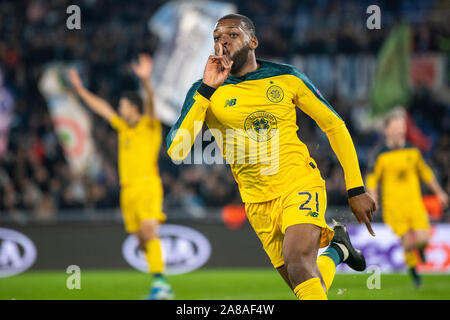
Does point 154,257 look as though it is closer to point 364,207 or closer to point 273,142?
point 273,142

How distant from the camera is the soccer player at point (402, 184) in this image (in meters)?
8.94

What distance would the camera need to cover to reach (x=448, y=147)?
41.5 feet

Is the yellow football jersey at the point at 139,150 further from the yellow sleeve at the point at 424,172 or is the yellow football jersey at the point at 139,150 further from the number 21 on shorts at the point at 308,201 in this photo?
the number 21 on shorts at the point at 308,201

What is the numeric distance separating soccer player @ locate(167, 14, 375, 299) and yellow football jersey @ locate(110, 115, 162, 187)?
3659 millimetres

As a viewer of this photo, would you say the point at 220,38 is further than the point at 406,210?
No

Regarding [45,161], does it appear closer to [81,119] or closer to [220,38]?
[81,119]

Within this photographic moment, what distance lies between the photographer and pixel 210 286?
29.3 feet

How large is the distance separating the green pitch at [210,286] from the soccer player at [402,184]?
2.31 ft

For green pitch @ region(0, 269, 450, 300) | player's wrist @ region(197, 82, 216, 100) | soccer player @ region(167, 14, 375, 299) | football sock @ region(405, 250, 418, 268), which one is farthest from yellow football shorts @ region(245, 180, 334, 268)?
football sock @ region(405, 250, 418, 268)

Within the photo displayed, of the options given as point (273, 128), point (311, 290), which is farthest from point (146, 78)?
point (311, 290)

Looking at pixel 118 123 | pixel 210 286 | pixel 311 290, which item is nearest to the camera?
pixel 311 290

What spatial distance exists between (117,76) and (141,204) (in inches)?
296

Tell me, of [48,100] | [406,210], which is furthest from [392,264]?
[48,100]

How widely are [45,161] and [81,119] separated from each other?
1.37 m
